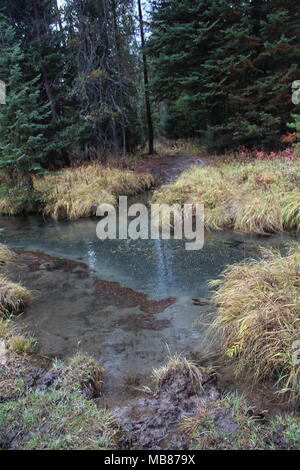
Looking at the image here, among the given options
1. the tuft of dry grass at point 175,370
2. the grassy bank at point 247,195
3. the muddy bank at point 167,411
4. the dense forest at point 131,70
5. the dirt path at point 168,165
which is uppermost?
the dense forest at point 131,70

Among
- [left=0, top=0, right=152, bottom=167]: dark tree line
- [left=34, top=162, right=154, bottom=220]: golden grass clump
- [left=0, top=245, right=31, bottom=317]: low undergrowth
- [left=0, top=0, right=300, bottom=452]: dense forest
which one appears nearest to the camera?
[left=0, top=0, right=300, bottom=452]: dense forest

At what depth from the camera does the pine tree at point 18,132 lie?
8219mm

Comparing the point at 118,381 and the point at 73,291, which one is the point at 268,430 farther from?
the point at 73,291

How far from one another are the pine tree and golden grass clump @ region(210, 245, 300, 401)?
6516 mm

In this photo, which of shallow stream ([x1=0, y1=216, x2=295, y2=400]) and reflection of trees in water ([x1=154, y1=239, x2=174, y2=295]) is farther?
reflection of trees in water ([x1=154, y1=239, x2=174, y2=295])

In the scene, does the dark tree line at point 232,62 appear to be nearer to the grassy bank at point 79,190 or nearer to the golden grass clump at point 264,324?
the grassy bank at point 79,190

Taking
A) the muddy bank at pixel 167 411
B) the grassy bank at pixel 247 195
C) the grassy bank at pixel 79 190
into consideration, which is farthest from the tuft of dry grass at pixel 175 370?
the grassy bank at pixel 79 190

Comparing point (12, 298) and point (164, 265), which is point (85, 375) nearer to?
point (12, 298)

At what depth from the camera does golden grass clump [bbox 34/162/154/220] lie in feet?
29.7

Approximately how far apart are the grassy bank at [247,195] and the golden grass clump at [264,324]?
272cm

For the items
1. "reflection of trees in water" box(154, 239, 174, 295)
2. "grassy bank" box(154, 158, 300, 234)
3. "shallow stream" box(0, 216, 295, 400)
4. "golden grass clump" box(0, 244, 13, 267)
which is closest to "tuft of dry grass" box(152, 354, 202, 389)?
"shallow stream" box(0, 216, 295, 400)

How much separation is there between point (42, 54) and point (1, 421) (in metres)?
11.7

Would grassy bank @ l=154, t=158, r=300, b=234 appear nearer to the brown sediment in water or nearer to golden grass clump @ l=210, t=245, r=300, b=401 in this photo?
golden grass clump @ l=210, t=245, r=300, b=401
